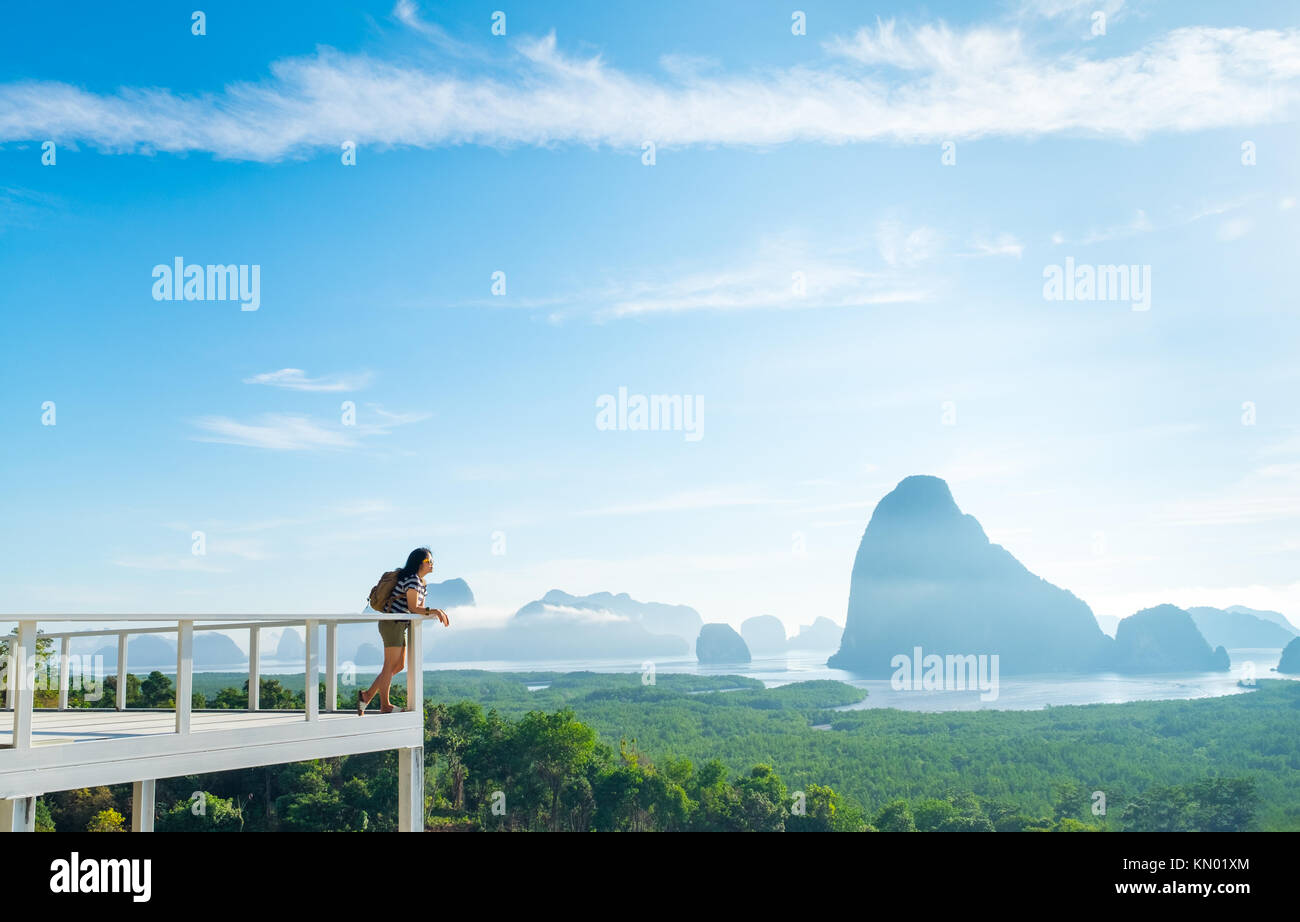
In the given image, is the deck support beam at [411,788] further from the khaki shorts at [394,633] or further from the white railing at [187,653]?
the khaki shorts at [394,633]

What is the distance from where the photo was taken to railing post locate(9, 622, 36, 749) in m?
5.66

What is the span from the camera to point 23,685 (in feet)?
18.6

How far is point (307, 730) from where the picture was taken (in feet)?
24.3

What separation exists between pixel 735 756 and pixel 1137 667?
286 feet

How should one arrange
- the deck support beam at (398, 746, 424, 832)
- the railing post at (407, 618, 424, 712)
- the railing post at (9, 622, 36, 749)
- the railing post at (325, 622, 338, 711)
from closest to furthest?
the railing post at (9, 622, 36, 749), the railing post at (325, 622, 338, 711), the railing post at (407, 618, 424, 712), the deck support beam at (398, 746, 424, 832)

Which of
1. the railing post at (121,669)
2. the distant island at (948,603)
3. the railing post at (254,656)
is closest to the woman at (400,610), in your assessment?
the railing post at (254,656)

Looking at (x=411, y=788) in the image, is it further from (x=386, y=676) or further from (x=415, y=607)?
(x=415, y=607)

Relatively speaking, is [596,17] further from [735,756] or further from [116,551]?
[735,756]

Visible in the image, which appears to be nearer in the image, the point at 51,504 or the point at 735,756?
the point at 51,504

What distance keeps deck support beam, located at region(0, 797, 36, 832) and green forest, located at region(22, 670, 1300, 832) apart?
28258 millimetres


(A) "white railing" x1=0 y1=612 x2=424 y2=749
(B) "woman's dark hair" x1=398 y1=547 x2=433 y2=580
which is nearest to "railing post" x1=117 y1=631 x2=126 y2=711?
(A) "white railing" x1=0 y1=612 x2=424 y2=749

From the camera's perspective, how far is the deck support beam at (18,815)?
6086mm

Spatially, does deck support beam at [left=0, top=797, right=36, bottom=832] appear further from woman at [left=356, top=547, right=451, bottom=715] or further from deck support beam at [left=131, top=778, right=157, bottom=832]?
deck support beam at [left=131, top=778, right=157, bottom=832]
